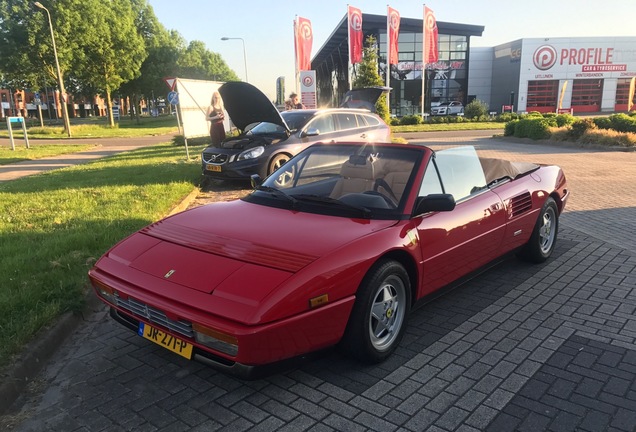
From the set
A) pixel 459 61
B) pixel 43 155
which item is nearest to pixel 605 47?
pixel 459 61

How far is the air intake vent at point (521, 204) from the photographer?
173 inches

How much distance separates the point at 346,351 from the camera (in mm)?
2945

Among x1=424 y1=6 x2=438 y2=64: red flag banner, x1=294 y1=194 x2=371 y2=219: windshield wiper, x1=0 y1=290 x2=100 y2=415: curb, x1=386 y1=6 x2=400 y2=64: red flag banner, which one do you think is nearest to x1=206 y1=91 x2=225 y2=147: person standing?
x1=0 y1=290 x2=100 y2=415: curb

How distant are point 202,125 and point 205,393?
15.0 m

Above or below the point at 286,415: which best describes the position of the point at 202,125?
above

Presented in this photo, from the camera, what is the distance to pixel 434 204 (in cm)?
333

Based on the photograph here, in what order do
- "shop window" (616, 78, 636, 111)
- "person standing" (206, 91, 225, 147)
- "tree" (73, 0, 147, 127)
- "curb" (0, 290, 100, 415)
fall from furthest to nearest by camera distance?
"shop window" (616, 78, 636, 111), "tree" (73, 0, 147, 127), "person standing" (206, 91, 225, 147), "curb" (0, 290, 100, 415)

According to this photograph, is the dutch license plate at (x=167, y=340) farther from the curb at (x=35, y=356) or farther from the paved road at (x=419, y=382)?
the curb at (x=35, y=356)

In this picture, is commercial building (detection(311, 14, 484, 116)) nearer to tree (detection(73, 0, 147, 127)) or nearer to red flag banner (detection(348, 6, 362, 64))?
red flag banner (detection(348, 6, 362, 64))

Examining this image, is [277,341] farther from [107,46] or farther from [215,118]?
[107,46]

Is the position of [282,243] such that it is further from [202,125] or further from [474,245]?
[202,125]

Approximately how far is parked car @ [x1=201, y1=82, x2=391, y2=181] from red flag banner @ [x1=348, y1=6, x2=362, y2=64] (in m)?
21.5

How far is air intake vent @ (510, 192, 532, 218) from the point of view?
4398 mm

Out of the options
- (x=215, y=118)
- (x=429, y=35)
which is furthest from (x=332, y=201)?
(x=429, y=35)
